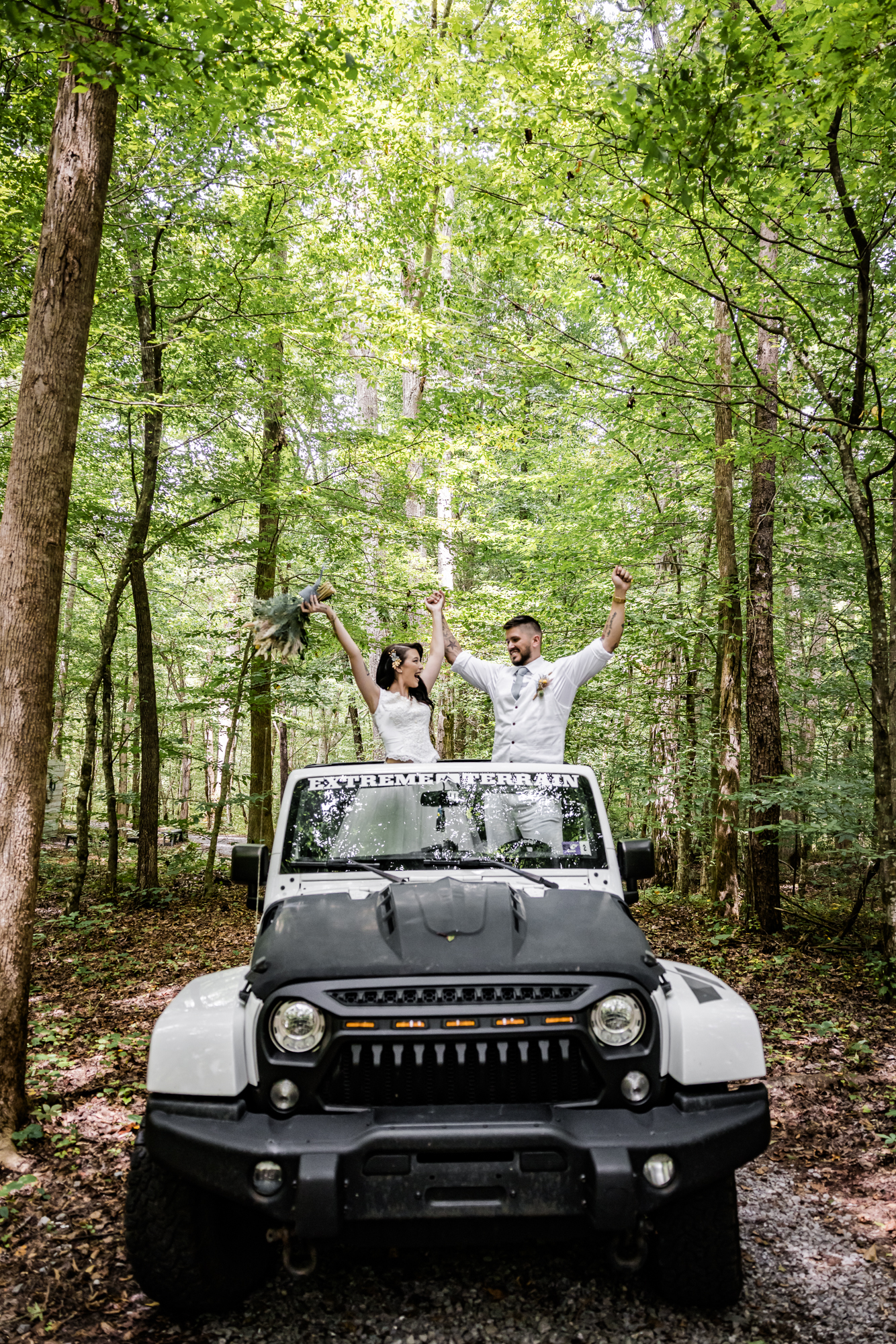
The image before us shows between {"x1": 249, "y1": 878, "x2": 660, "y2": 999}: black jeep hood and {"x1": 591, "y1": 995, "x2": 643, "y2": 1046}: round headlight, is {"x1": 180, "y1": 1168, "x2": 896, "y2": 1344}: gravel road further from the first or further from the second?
{"x1": 249, "y1": 878, "x2": 660, "y2": 999}: black jeep hood

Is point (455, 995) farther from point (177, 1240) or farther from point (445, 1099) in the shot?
point (177, 1240)

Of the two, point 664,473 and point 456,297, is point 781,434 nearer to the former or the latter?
point 664,473

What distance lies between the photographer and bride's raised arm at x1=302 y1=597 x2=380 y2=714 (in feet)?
15.5

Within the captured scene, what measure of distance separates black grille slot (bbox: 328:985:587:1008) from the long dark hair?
2661 millimetres

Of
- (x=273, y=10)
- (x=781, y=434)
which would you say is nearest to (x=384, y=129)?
(x=273, y=10)

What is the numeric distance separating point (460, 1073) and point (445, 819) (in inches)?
51.9

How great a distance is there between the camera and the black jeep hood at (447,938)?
2523mm

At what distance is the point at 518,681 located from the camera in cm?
483

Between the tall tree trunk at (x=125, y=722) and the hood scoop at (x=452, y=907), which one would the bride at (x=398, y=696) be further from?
the tall tree trunk at (x=125, y=722)

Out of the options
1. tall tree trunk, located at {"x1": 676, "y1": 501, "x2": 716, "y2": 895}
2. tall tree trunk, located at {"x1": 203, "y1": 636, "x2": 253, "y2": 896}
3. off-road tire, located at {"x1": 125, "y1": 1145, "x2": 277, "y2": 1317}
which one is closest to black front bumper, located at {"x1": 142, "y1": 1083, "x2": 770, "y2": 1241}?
off-road tire, located at {"x1": 125, "y1": 1145, "x2": 277, "y2": 1317}

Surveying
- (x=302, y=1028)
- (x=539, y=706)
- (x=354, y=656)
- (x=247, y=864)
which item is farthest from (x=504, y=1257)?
(x=354, y=656)

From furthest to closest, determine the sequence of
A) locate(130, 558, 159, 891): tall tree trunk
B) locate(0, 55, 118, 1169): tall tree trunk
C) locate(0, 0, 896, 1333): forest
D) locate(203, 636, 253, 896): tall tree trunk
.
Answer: locate(203, 636, 253, 896): tall tree trunk → locate(130, 558, 159, 891): tall tree trunk → locate(0, 0, 896, 1333): forest → locate(0, 55, 118, 1169): tall tree trunk

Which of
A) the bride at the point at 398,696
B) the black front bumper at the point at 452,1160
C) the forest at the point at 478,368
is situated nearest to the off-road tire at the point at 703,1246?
the black front bumper at the point at 452,1160

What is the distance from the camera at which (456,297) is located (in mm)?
12359
